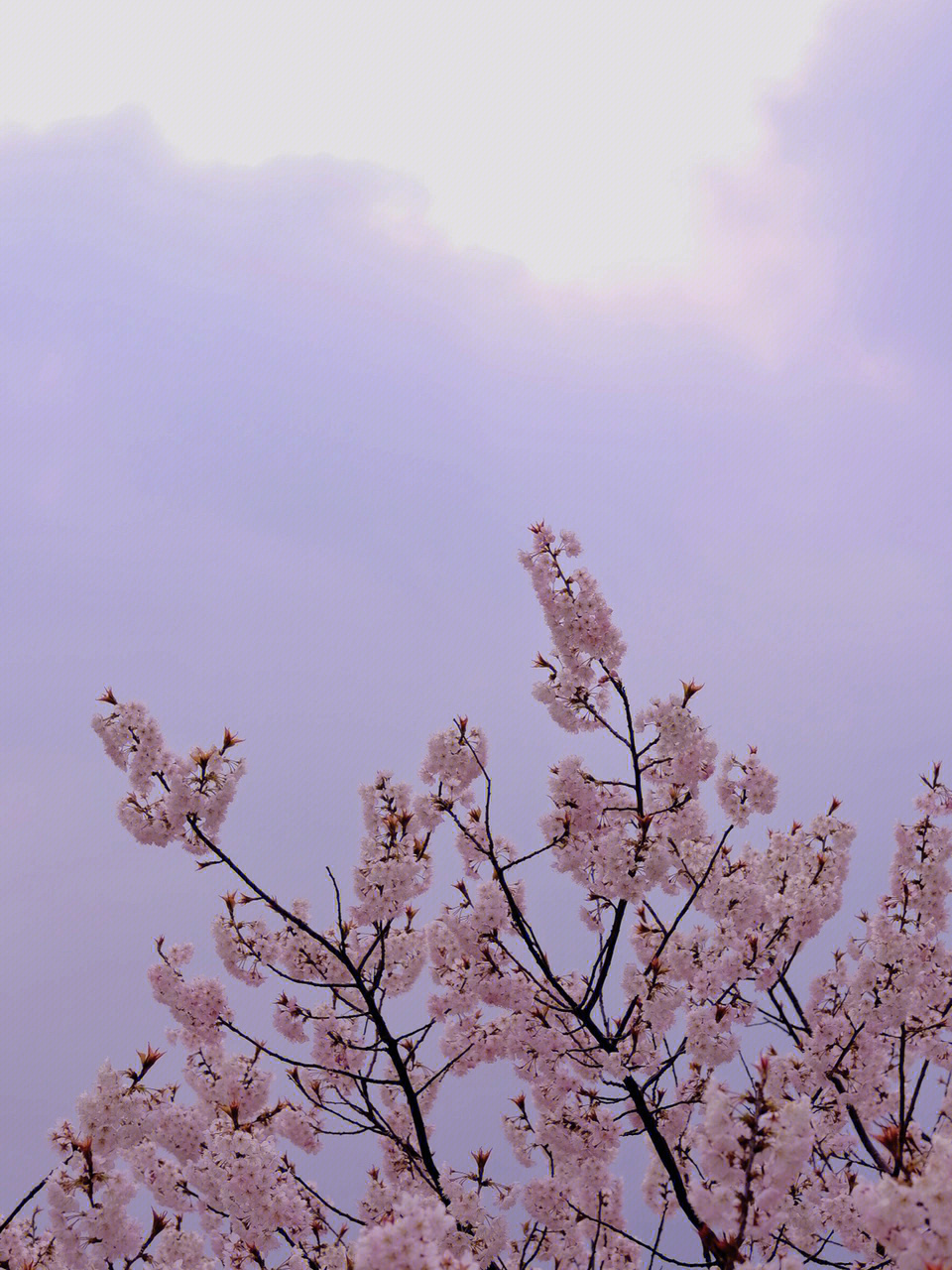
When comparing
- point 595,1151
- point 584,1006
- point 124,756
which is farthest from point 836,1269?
point 124,756

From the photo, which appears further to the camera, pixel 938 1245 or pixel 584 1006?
pixel 584 1006

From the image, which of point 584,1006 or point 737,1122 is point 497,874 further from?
A: point 737,1122

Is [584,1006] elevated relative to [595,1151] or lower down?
elevated

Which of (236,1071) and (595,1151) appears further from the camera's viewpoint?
(236,1071)

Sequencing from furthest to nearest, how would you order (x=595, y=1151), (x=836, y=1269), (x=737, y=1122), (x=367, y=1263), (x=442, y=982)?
(x=442, y=982), (x=595, y=1151), (x=836, y=1269), (x=737, y=1122), (x=367, y=1263)

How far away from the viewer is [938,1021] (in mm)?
9414

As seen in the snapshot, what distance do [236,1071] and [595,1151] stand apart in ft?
10.9

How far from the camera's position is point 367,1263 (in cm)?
374

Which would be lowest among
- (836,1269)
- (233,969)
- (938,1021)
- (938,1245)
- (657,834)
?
(938,1245)

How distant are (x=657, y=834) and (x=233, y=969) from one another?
12.7 feet

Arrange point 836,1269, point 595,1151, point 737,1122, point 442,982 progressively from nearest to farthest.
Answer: point 737,1122
point 836,1269
point 595,1151
point 442,982

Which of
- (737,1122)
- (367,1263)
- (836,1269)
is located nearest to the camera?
(367,1263)

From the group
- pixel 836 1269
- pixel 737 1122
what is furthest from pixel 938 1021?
pixel 737 1122

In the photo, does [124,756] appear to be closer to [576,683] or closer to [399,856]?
[399,856]
